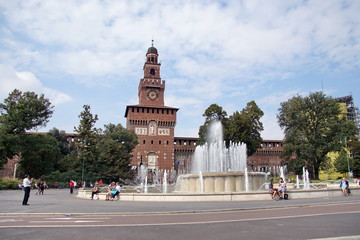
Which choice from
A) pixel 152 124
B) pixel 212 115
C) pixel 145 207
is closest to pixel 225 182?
pixel 145 207

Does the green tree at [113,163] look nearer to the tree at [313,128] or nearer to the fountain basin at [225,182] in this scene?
the tree at [313,128]

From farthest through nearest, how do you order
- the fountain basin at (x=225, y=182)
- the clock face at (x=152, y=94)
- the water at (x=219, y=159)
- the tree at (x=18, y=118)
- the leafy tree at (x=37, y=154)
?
the clock face at (x=152, y=94) < the leafy tree at (x=37, y=154) < the tree at (x=18, y=118) < the water at (x=219, y=159) < the fountain basin at (x=225, y=182)

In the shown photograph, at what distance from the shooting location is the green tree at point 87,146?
135ft

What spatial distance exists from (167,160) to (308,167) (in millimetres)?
31631

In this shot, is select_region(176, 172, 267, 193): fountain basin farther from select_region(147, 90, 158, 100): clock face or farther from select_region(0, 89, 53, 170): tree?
select_region(147, 90, 158, 100): clock face

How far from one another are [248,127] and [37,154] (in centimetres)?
2883

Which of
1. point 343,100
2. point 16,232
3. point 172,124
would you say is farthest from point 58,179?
point 343,100

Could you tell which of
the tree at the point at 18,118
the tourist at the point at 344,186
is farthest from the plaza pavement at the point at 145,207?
the tree at the point at 18,118

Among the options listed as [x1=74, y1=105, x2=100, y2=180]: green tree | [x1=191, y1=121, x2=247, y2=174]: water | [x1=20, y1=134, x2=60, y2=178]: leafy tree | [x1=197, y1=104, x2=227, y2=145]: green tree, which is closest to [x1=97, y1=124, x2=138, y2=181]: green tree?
[x1=74, y1=105, x2=100, y2=180]: green tree

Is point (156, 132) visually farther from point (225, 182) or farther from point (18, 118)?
point (225, 182)

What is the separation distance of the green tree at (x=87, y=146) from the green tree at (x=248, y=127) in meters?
19.0

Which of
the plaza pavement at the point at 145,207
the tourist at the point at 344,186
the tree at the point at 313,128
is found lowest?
the plaza pavement at the point at 145,207

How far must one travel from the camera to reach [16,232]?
20.7ft

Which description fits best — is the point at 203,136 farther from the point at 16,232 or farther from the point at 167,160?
the point at 16,232
